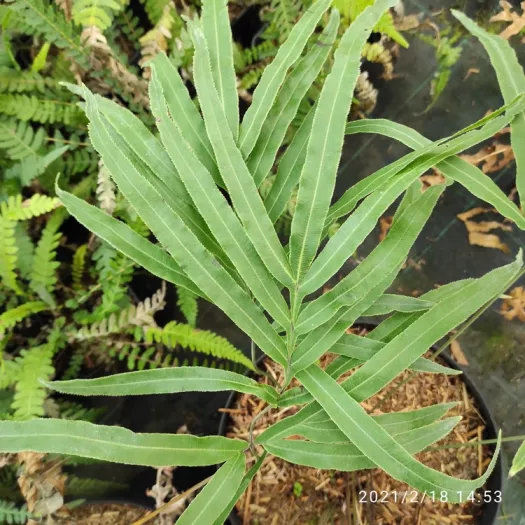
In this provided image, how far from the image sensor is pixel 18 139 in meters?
1.04

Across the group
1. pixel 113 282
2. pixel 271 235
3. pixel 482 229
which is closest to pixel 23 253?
pixel 113 282

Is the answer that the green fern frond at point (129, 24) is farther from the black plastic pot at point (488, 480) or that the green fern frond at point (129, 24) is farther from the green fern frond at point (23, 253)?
the black plastic pot at point (488, 480)

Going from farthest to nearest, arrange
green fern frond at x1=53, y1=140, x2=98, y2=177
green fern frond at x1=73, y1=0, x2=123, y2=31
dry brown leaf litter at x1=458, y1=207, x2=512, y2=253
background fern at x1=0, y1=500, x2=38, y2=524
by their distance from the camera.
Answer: dry brown leaf litter at x1=458, y1=207, x2=512, y2=253 < green fern frond at x1=53, y1=140, x2=98, y2=177 < green fern frond at x1=73, y1=0, x2=123, y2=31 < background fern at x1=0, y1=500, x2=38, y2=524

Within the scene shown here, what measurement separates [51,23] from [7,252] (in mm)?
480

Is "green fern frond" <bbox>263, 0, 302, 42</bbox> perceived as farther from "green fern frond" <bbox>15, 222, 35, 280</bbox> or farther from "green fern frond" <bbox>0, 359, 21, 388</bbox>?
"green fern frond" <bbox>0, 359, 21, 388</bbox>

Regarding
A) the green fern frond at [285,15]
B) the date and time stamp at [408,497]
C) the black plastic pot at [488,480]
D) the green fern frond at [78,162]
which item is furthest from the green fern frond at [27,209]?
the date and time stamp at [408,497]

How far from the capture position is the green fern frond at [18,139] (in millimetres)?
1040

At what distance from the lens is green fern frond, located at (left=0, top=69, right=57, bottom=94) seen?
42.2 inches

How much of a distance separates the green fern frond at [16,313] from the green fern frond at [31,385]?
7cm

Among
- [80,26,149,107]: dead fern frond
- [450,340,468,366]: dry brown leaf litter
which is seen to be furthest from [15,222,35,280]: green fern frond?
[450,340,468,366]: dry brown leaf litter

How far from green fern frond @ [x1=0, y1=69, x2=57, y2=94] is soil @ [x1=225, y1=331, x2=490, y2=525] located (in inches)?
33.5

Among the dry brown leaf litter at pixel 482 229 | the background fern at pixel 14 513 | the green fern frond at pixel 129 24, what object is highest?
the green fern frond at pixel 129 24

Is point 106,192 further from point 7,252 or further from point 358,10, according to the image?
point 358,10

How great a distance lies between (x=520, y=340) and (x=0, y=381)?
1.24 m
